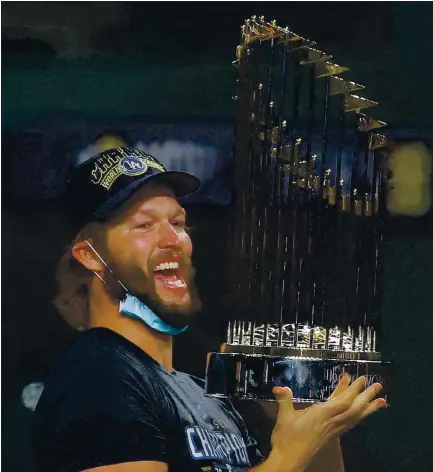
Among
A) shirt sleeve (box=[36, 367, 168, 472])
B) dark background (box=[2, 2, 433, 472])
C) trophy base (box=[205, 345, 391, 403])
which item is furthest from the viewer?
dark background (box=[2, 2, 433, 472])

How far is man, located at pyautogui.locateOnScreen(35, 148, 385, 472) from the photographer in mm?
3006

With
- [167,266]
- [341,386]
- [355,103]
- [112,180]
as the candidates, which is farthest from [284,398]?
[355,103]

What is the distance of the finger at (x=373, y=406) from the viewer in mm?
3158

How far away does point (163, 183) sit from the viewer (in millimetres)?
3240

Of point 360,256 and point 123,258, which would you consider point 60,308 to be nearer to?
point 123,258

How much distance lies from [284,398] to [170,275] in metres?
A: 0.61

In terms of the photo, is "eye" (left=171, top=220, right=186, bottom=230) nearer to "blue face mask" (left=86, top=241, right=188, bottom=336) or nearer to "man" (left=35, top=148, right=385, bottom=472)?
"man" (left=35, top=148, right=385, bottom=472)

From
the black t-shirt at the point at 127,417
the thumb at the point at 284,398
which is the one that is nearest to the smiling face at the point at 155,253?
the black t-shirt at the point at 127,417

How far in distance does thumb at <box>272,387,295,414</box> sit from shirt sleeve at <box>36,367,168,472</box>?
427 millimetres

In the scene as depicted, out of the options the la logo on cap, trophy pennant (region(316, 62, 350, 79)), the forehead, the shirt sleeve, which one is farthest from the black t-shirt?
trophy pennant (region(316, 62, 350, 79))

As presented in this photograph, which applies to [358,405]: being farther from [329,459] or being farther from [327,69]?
[327,69]

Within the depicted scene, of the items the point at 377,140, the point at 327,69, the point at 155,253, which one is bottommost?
the point at 155,253

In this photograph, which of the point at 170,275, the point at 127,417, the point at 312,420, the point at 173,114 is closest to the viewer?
the point at 127,417

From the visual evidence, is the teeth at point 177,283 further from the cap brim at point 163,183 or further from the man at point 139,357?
the cap brim at point 163,183
